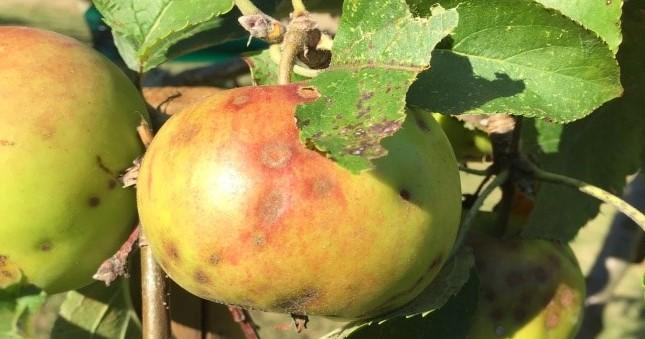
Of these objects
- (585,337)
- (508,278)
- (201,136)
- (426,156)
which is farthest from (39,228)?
(585,337)

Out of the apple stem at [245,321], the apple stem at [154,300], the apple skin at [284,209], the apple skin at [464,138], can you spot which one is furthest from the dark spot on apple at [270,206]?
the apple skin at [464,138]

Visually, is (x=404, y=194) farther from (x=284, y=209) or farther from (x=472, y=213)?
(x=472, y=213)

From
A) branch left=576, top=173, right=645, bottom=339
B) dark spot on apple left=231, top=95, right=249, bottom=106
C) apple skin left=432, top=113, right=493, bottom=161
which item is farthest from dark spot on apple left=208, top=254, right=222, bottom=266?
branch left=576, top=173, right=645, bottom=339

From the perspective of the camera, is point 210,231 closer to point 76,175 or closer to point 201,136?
point 201,136

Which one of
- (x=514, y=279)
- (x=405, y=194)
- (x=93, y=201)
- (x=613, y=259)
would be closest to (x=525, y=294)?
(x=514, y=279)

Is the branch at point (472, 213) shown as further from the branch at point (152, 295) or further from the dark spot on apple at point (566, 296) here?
the branch at point (152, 295)

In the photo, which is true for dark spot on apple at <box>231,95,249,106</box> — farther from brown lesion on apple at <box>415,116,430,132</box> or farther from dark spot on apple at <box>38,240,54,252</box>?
dark spot on apple at <box>38,240,54,252</box>
